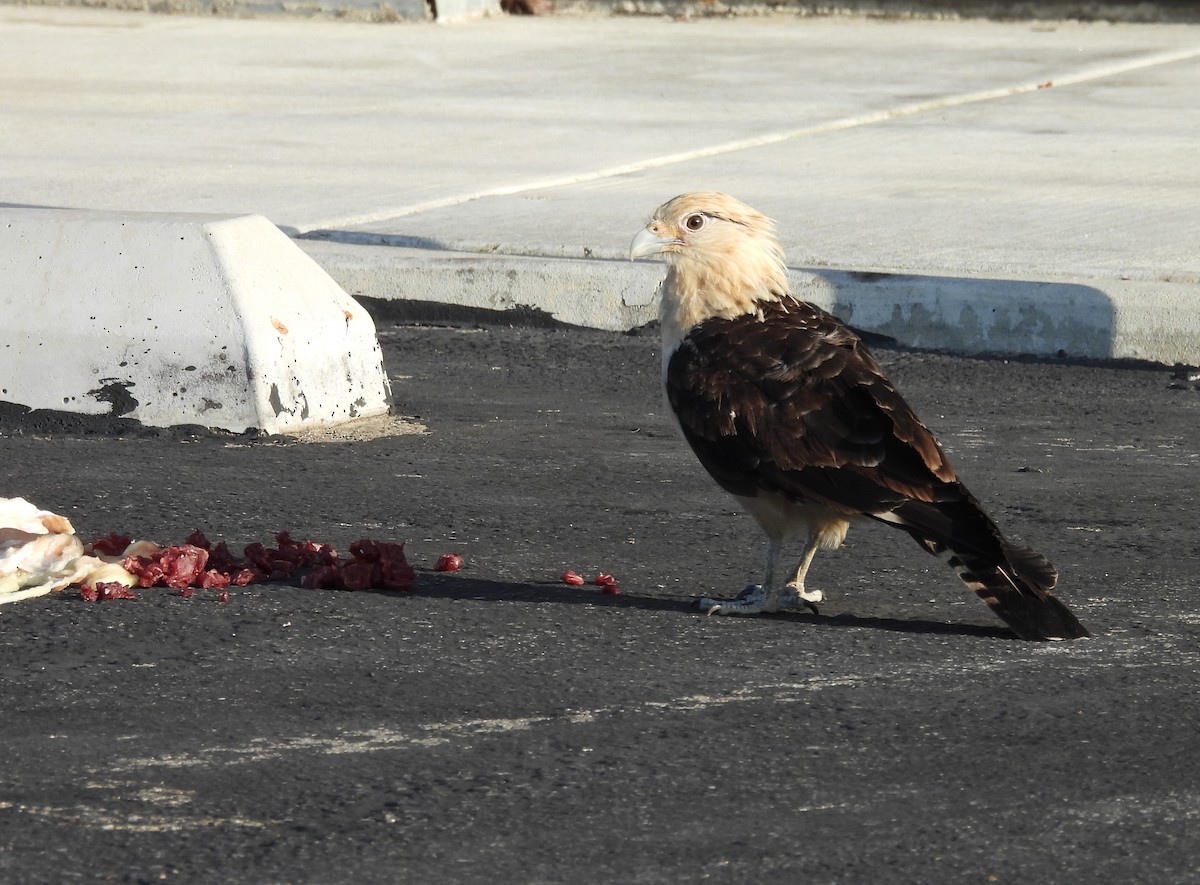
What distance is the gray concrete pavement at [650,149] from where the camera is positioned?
906cm

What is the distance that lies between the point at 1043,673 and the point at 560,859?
1.59 metres

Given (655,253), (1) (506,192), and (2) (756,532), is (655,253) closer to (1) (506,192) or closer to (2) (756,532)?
(2) (756,532)

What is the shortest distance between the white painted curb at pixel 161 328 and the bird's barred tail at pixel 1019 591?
3.04 metres

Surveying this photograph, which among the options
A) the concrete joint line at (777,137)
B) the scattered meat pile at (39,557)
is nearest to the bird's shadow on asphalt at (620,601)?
the scattered meat pile at (39,557)

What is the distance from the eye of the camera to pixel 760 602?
5.39 meters

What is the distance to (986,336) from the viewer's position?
868 centimetres

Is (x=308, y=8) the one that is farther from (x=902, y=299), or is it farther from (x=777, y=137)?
(x=902, y=299)

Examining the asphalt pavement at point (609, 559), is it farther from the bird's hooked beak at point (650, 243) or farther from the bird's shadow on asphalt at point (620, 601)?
the bird's hooked beak at point (650, 243)

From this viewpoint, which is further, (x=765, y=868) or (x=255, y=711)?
(x=255, y=711)

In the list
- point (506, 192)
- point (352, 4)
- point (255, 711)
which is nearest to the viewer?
point (255, 711)

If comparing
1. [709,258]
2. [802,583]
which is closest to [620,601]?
[802,583]

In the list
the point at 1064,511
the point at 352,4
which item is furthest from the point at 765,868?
the point at 352,4

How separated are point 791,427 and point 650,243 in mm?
777

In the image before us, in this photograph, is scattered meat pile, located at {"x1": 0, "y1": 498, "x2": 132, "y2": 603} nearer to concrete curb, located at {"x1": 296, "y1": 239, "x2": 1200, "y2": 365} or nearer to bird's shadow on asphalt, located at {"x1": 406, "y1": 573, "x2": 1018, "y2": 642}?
bird's shadow on asphalt, located at {"x1": 406, "y1": 573, "x2": 1018, "y2": 642}
